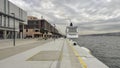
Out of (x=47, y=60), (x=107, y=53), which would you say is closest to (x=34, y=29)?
(x=107, y=53)

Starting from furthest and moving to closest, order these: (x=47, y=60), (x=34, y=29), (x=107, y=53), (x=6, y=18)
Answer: (x=34, y=29) → (x=6, y=18) → (x=107, y=53) → (x=47, y=60)

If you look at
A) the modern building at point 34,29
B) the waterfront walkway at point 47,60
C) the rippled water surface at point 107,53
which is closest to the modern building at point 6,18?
the rippled water surface at point 107,53

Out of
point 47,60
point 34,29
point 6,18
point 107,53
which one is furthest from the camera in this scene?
point 34,29

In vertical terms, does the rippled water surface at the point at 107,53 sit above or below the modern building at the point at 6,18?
below

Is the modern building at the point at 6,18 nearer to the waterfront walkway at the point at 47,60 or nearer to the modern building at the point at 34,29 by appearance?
the modern building at the point at 34,29

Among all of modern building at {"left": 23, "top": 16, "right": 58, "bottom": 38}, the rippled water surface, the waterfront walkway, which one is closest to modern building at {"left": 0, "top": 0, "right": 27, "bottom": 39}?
the rippled water surface

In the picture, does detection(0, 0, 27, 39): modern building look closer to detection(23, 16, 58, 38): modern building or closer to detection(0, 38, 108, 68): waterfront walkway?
detection(23, 16, 58, 38): modern building

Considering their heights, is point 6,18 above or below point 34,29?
above

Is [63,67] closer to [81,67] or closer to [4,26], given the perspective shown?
[81,67]

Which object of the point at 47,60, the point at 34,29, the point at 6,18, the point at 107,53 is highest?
the point at 6,18

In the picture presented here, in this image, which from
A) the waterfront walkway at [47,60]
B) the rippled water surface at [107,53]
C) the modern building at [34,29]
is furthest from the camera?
the modern building at [34,29]

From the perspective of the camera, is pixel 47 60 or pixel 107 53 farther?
pixel 107 53

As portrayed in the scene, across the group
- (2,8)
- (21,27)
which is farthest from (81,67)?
(21,27)

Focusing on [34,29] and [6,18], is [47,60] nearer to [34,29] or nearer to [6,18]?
[6,18]
